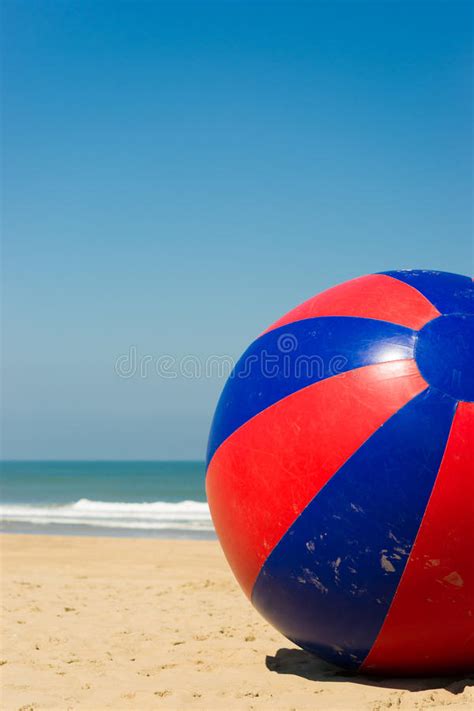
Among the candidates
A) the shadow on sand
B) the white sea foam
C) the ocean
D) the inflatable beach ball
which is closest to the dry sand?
the shadow on sand

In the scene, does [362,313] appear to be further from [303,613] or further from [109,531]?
[109,531]

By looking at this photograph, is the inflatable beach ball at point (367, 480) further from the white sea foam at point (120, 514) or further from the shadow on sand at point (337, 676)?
the white sea foam at point (120, 514)

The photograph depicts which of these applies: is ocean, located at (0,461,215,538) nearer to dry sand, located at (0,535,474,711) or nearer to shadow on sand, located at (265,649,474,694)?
dry sand, located at (0,535,474,711)

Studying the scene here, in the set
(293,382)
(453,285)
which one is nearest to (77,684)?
(293,382)

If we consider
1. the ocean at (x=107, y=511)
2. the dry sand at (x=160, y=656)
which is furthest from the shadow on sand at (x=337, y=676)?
the ocean at (x=107, y=511)

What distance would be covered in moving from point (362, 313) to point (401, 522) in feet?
3.86

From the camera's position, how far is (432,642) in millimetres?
3752

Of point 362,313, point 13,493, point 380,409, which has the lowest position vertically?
point 13,493

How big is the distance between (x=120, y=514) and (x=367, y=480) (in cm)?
2192

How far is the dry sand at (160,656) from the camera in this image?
13.1 feet

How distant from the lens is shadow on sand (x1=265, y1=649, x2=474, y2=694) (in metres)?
3.99

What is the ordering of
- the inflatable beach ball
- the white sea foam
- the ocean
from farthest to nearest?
the white sea foam → the ocean → the inflatable beach ball

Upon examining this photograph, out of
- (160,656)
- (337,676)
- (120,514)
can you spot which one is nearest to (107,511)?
(120,514)

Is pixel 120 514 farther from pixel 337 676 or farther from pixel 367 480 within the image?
pixel 367 480
